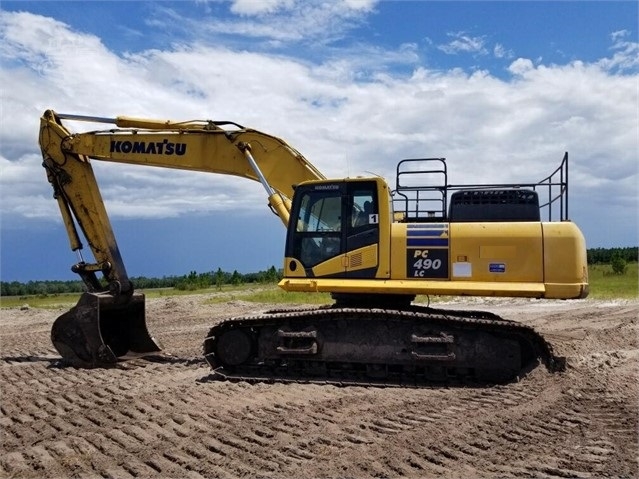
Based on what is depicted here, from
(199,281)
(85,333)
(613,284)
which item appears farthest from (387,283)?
(199,281)

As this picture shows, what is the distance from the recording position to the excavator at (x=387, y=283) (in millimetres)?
8414

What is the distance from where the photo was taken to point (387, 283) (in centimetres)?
872

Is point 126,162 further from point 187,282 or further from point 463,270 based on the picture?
point 187,282

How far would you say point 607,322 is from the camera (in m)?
15.2

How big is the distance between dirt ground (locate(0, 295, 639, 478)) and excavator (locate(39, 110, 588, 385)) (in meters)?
0.52

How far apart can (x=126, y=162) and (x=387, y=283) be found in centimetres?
518

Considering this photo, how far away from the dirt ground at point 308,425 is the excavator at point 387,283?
525 millimetres

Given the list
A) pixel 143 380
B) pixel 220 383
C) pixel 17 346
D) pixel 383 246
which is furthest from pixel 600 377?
pixel 17 346

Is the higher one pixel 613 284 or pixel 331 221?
pixel 331 221

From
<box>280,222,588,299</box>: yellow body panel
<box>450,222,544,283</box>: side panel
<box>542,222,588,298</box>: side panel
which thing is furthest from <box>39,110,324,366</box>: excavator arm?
<box>542,222,588,298</box>: side panel

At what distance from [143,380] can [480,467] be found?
5.26m

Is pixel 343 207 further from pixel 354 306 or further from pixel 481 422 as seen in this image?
pixel 481 422

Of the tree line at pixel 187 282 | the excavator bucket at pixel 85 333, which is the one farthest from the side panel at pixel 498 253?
the tree line at pixel 187 282

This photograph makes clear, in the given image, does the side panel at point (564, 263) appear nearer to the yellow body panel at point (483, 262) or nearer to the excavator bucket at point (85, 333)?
the yellow body panel at point (483, 262)
